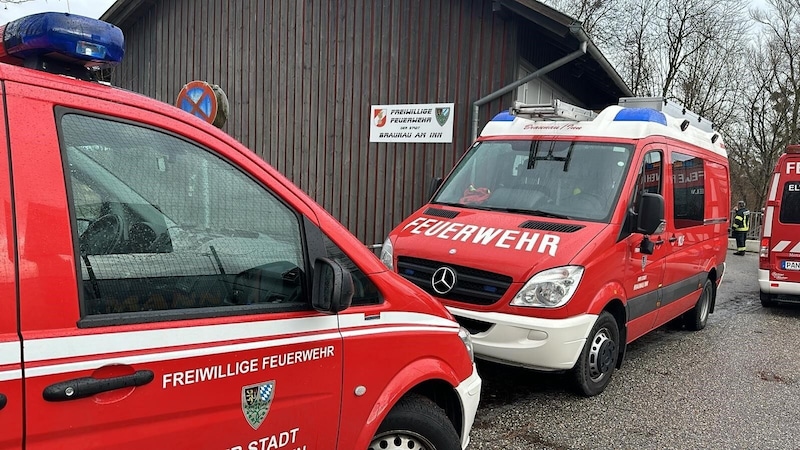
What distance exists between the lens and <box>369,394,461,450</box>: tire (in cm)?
244

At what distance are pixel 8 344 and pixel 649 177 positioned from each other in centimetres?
499

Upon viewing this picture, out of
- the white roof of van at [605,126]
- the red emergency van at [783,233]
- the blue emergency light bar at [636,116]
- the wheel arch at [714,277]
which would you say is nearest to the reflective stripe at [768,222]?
the red emergency van at [783,233]

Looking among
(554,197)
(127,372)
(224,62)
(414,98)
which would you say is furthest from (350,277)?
(224,62)

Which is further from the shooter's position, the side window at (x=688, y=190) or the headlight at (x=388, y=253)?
the side window at (x=688, y=190)

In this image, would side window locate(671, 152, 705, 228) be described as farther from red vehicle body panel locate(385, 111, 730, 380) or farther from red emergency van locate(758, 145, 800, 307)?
red emergency van locate(758, 145, 800, 307)

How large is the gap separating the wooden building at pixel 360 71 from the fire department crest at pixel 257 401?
23.2ft

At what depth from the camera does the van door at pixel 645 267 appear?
4953 mm

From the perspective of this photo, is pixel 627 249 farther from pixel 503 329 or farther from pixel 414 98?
pixel 414 98

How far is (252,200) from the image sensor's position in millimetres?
2074

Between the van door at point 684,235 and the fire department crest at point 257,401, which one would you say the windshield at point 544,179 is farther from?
the fire department crest at point 257,401

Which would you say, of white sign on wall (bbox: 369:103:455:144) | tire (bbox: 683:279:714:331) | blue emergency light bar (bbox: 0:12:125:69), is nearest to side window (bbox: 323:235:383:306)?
blue emergency light bar (bbox: 0:12:125:69)

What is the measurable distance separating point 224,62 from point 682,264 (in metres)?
9.44

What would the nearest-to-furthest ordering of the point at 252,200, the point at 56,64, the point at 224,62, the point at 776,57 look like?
the point at 56,64
the point at 252,200
the point at 224,62
the point at 776,57

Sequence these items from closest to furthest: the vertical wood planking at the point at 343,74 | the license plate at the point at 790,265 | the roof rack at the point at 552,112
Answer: the roof rack at the point at 552,112 → the license plate at the point at 790,265 → the vertical wood planking at the point at 343,74
